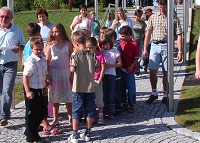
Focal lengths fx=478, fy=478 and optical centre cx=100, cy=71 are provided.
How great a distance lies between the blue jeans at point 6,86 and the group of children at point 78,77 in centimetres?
66

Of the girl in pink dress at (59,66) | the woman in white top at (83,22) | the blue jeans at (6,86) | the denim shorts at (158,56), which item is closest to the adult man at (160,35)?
the denim shorts at (158,56)

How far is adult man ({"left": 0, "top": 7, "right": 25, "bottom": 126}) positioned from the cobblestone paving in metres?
0.35

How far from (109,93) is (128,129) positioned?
0.85m

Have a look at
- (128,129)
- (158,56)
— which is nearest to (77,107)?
(128,129)

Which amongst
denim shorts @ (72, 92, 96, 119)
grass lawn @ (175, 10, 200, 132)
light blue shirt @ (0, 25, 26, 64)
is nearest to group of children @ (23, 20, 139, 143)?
denim shorts @ (72, 92, 96, 119)

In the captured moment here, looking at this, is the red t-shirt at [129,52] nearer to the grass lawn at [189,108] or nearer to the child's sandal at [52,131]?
the grass lawn at [189,108]

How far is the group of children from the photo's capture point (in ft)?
21.8

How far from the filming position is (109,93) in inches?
309

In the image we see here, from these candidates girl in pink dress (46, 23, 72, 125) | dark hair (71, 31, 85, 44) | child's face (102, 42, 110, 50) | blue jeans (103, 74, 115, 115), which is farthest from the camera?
blue jeans (103, 74, 115, 115)

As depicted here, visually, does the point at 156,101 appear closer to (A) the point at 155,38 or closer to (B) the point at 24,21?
(A) the point at 155,38

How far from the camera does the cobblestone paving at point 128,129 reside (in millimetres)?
6719

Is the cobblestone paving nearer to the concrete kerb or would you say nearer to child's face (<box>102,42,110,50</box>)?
the concrete kerb

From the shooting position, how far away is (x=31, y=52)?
719 centimetres

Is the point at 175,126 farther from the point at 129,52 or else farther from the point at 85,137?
the point at 129,52
